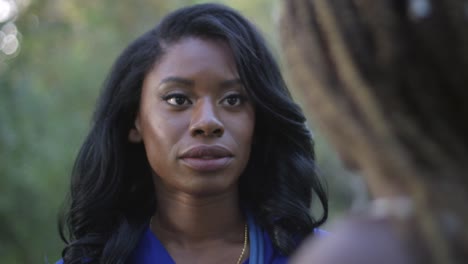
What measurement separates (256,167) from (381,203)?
224 centimetres

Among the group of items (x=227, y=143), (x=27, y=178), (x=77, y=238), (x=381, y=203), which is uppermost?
(x=381, y=203)

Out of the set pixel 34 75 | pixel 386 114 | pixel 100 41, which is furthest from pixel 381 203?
pixel 100 41

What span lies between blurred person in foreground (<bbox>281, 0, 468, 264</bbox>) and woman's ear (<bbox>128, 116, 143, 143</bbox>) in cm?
218

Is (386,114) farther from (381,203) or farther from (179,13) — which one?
(179,13)

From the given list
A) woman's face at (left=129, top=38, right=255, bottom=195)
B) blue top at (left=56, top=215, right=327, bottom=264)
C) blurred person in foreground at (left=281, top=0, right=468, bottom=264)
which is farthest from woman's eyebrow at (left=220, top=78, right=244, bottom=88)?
blurred person in foreground at (left=281, top=0, right=468, bottom=264)

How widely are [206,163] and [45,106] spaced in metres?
7.26

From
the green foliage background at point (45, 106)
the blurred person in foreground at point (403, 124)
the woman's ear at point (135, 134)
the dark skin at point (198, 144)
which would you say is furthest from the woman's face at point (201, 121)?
the green foliage background at point (45, 106)

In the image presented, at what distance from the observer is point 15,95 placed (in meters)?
9.09

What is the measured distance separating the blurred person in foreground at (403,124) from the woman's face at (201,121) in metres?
1.75

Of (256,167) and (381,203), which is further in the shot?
(256,167)

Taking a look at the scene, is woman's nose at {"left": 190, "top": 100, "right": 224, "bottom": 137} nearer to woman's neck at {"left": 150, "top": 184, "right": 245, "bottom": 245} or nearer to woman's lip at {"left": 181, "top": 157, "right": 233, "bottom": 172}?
woman's lip at {"left": 181, "top": 157, "right": 233, "bottom": 172}

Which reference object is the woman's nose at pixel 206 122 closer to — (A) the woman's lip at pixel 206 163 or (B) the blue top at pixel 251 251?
(A) the woman's lip at pixel 206 163

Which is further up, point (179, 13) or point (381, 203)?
point (381, 203)

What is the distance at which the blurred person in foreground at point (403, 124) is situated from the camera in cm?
110
